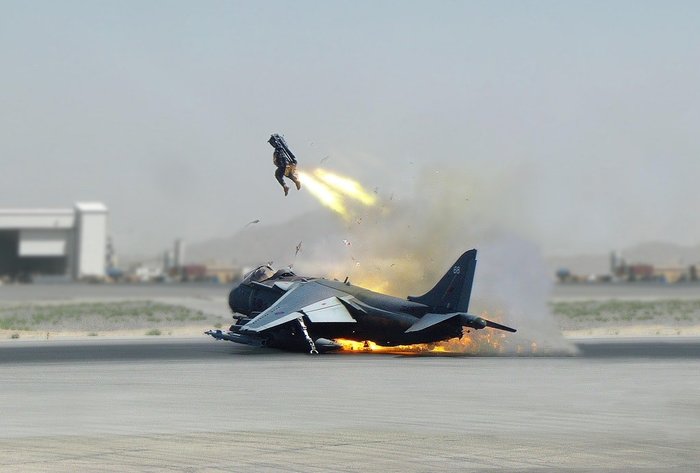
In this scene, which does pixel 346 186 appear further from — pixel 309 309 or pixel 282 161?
pixel 309 309

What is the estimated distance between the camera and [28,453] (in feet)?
74.1

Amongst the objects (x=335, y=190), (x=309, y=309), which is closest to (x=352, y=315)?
(x=309, y=309)

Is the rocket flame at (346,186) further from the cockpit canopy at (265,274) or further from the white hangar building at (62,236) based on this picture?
the white hangar building at (62,236)

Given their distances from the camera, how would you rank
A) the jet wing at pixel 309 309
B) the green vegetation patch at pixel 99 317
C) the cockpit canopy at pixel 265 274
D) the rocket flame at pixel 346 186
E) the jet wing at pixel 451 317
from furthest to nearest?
1. the green vegetation patch at pixel 99 317
2. the rocket flame at pixel 346 186
3. the cockpit canopy at pixel 265 274
4. the jet wing at pixel 309 309
5. the jet wing at pixel 451 317

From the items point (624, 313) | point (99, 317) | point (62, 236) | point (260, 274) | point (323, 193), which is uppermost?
point (62, 236)

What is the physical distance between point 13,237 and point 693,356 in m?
143

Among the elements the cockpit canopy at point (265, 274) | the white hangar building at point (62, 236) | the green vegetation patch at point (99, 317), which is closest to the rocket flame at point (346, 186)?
the cockpit canopy at point (265, 274)

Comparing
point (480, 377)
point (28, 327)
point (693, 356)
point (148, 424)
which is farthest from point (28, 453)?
point (28, 327)

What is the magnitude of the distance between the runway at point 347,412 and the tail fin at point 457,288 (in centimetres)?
211

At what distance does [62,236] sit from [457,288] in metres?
132

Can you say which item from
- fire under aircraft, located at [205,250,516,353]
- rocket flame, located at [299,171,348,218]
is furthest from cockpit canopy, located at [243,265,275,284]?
rocket flame, located at [299,171,348,218]

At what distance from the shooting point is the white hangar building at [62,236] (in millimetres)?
164500

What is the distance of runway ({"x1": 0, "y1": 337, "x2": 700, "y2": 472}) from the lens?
2191 centimetres

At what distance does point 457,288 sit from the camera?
146 ft
